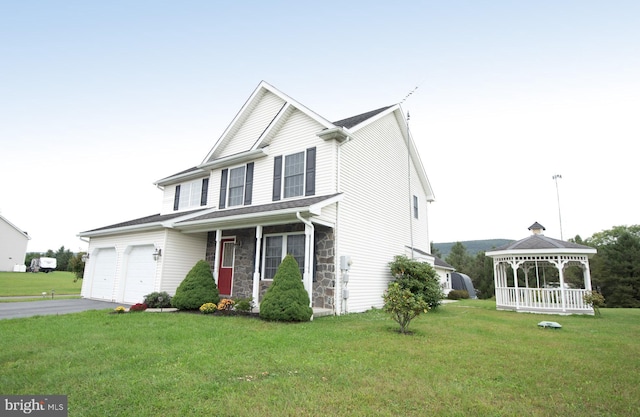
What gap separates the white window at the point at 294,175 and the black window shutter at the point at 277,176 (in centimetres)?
25

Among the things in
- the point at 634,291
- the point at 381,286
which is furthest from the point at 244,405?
the point at 634,291

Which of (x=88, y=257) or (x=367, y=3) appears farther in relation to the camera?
(x=88, y=257)

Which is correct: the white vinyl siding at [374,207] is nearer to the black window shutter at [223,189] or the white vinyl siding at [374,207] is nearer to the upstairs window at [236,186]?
the upstairs window at [236,186]

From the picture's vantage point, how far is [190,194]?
54.4ft

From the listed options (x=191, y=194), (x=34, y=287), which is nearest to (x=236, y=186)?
(x=191, y=194)

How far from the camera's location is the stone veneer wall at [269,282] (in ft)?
34.9

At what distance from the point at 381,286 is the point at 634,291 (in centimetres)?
2692

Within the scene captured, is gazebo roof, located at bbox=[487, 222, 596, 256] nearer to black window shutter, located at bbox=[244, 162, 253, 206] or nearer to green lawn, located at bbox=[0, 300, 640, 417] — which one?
green lawn, located at bbox=[0, 300, 640, 417]

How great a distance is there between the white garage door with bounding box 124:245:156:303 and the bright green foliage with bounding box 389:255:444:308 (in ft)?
32.8

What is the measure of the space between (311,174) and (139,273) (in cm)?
874

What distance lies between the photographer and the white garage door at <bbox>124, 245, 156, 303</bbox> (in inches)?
526

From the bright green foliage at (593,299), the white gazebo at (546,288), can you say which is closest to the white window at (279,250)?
the white gazebo at (546,288)

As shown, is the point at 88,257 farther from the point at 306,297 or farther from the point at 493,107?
the point at 493,107

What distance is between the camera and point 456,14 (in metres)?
11.3
